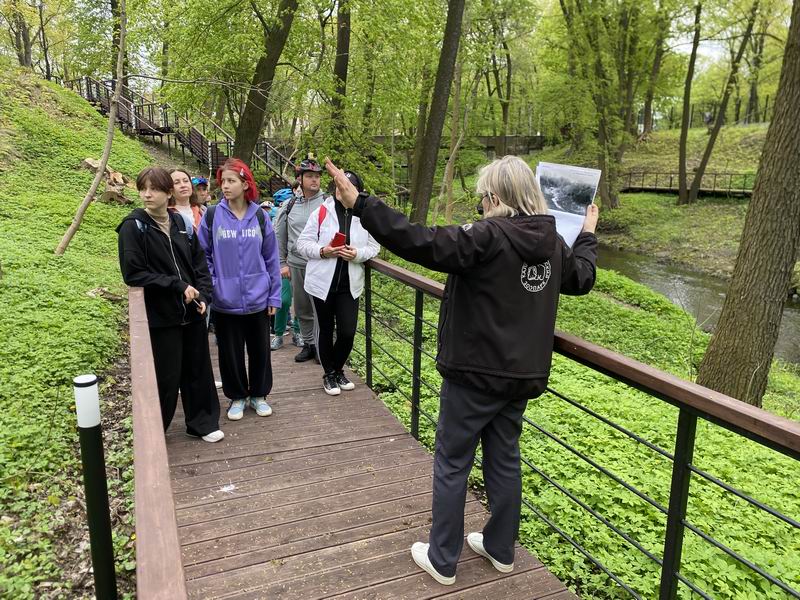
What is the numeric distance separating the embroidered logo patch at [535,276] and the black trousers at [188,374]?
2.39 m

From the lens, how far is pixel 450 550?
260 centimetres

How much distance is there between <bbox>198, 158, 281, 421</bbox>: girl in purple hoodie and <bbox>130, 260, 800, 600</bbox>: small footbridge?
604 mm

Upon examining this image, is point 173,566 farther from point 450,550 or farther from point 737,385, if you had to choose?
point 737,385

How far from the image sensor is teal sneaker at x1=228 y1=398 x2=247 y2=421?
14.2 feet

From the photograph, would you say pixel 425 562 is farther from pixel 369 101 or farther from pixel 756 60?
pixel 756 60

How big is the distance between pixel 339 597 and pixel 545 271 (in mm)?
1674

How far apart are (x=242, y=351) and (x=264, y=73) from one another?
28.0 feet

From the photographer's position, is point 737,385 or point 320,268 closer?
point 320,268

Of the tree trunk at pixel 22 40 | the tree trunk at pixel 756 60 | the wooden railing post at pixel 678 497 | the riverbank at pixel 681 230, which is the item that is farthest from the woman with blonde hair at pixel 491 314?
the tree trunk at pixel 22 40

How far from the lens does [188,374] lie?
3.88 metres

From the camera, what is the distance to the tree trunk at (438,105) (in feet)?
32.1

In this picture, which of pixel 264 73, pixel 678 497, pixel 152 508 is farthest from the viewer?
pixel 264 73

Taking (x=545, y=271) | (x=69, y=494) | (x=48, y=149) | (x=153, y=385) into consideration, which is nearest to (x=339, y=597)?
(x=153, y=385)

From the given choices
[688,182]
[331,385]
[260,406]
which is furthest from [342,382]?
[688,182]
